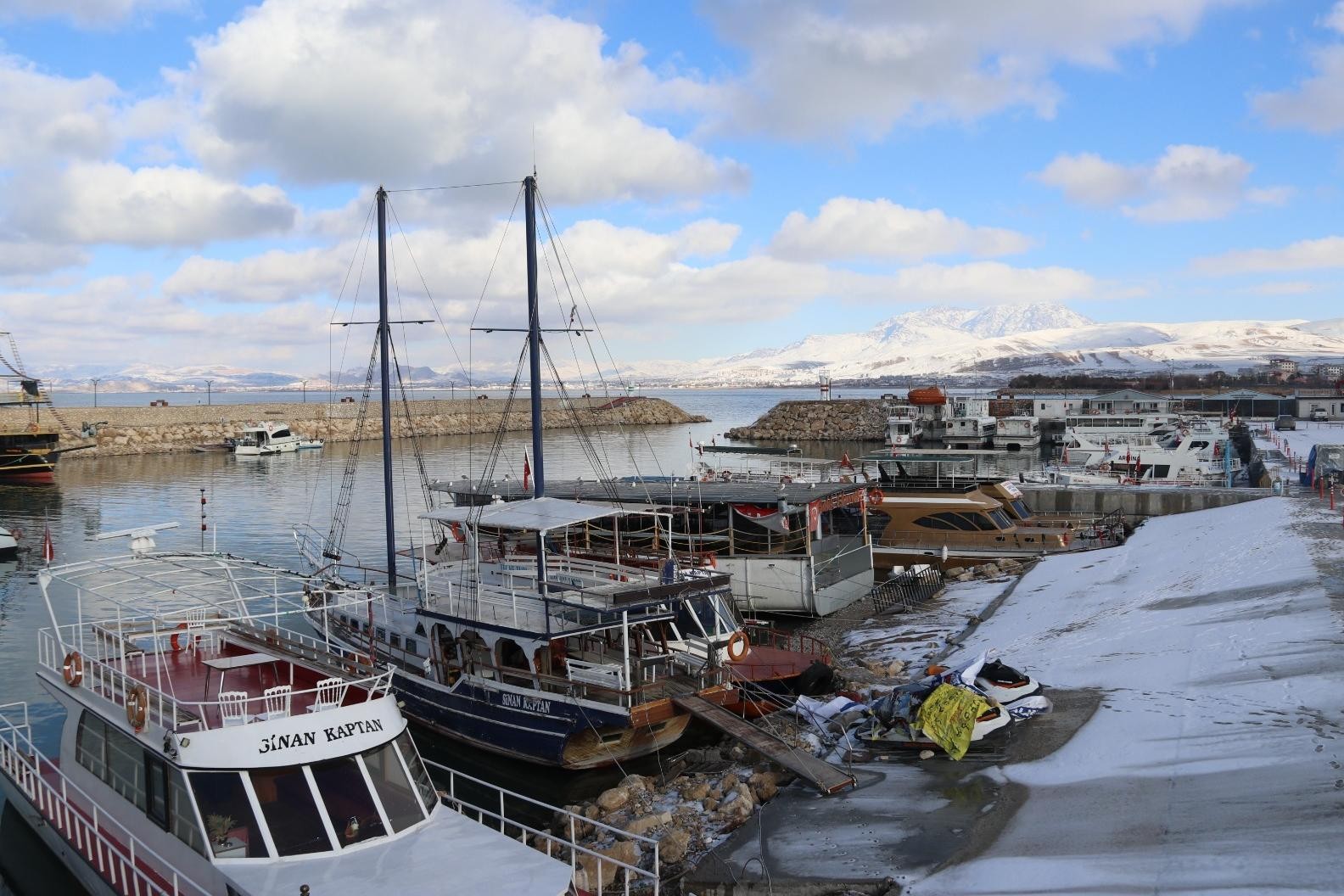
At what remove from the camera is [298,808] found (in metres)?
10.5

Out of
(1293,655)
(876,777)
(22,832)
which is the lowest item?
(22,832)

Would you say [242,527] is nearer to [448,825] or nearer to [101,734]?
[101,734]

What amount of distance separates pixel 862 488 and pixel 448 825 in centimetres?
2347

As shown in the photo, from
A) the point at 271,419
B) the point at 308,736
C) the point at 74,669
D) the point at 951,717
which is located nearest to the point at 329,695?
the point at 308,736

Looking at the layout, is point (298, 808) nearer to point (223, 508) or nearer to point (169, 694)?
point (169, 694)

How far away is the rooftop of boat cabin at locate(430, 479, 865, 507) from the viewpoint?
96.3 ft

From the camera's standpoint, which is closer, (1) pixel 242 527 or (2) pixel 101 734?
(2) pixel 101 734

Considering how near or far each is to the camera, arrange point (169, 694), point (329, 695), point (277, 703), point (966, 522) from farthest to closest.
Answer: point (966, 522)
point (169, 694)
point (277, 703)
point (329, 695)

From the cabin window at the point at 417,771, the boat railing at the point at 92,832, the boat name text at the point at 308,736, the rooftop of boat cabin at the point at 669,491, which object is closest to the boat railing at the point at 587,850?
the cabin window at the point at 417,771

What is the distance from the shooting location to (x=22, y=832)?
614 inches

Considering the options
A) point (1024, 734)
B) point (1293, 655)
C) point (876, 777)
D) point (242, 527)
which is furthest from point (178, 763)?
point (242, 527)

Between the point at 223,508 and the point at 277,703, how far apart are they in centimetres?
4513

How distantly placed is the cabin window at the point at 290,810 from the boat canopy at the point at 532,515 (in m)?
7.97

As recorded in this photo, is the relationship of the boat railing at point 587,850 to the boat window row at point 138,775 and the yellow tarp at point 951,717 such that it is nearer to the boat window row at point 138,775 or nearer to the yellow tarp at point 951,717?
the boat window row at point 138,775
